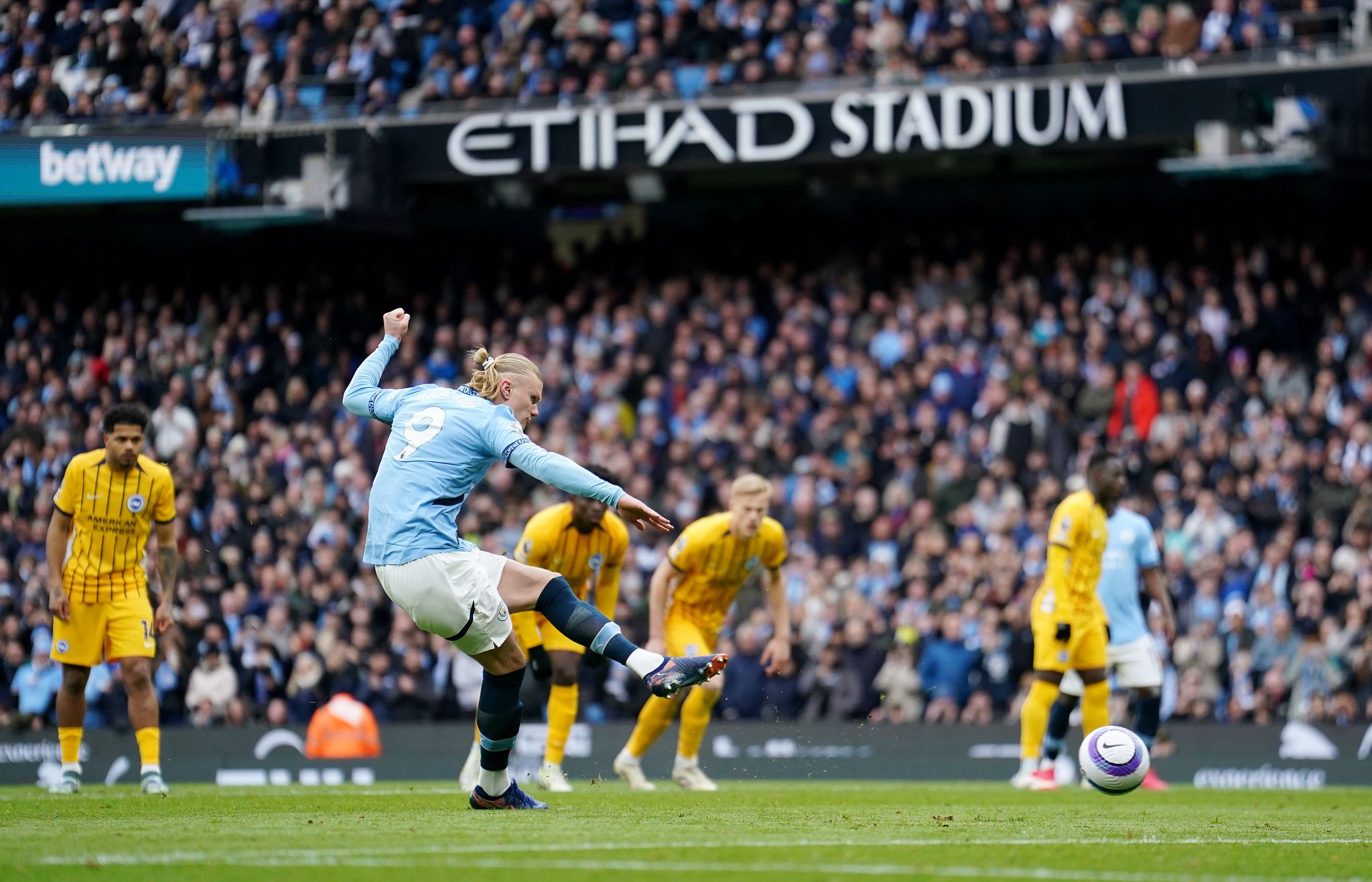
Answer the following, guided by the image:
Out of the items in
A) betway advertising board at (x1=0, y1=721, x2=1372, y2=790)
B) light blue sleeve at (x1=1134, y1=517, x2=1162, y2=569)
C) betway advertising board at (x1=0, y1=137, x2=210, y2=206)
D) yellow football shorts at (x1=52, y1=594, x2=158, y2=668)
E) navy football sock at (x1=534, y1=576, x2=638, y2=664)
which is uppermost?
betway advertising board at (x1=0, y1=137, x2=210, y2=206)

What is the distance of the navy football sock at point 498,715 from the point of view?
900 centimetres

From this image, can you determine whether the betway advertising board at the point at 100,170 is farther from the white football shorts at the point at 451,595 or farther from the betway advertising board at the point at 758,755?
the white football shorts at the point at 451,595

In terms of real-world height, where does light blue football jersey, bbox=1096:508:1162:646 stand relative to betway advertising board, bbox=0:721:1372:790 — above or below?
above

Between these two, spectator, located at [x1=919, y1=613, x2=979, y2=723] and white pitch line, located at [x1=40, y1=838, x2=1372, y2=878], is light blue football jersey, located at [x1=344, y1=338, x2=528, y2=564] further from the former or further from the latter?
spectator, located at [x1=919, y1=613, x2=979, y2=723]

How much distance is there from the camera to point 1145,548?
45.2 ft

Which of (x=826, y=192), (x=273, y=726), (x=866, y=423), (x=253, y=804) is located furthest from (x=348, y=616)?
(x=253, y=804)

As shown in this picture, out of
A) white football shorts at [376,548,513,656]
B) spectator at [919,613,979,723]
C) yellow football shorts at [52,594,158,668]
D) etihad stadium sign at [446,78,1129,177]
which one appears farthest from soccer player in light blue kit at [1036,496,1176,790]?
etihad stadium sign at [446,78,1129,177]

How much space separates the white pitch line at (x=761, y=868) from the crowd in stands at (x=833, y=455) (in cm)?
1079

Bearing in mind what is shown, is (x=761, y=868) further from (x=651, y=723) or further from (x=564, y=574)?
(x=651, y=723)

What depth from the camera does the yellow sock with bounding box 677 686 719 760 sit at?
1282 cm

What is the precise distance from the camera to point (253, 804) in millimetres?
10141

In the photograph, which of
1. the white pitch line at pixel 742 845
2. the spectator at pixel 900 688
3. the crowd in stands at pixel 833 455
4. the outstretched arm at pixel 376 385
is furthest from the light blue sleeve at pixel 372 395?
the spectator at pixel 900 688

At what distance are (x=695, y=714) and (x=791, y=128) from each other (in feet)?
33.6

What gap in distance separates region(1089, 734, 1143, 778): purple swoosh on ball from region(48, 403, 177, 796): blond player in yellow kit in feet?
18.9
